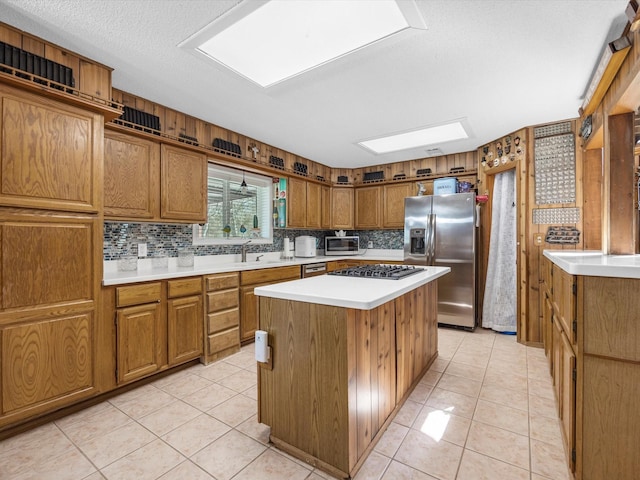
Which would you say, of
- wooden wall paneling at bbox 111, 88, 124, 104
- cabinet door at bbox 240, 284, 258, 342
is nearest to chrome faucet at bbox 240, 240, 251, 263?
cabinet door at bbox 240, 284, 258, 342

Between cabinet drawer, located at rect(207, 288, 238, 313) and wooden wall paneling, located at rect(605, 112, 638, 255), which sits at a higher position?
wooden wall paneling, located at rect(605, 112, 638, 255)

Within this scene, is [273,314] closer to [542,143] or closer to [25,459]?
[25,459]

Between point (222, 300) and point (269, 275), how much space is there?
0.72 m

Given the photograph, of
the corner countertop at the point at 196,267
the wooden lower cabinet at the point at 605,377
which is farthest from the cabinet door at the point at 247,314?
the wooden lower cabinet at the point at 605,377

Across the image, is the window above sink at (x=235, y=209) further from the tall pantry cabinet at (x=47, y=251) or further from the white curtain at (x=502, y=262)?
the white curtain at (x=502, y=262)

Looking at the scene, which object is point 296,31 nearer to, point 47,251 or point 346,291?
point 346,291

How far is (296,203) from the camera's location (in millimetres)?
4656

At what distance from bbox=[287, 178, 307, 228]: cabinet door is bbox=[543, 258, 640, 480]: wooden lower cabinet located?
3590mm

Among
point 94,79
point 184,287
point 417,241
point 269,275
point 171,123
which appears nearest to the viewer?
point 94,79

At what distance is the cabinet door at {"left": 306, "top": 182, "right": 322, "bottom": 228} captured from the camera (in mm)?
4914

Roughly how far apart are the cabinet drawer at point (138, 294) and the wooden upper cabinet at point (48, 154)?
0.66 m

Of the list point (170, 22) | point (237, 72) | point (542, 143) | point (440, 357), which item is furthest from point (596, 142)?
point (170, 22)

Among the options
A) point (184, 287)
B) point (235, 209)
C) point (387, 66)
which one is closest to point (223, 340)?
point (184, 287)

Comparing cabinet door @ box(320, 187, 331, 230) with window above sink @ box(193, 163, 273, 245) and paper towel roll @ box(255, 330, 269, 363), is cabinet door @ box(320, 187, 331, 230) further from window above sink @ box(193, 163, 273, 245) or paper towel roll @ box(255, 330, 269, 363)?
paper towel roll @ box(255, 330, 269, 363)
